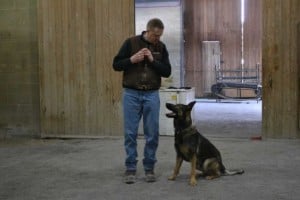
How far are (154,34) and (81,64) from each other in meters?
3.13

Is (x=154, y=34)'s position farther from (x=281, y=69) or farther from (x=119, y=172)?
(x=281, y=69)

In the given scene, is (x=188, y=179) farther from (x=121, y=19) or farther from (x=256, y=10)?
(x=256, y=10)

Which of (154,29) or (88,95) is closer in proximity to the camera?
(154,29)

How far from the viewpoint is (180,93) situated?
7.47 m

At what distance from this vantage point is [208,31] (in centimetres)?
1623

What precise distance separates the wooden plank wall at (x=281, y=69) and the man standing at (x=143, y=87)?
2692mm

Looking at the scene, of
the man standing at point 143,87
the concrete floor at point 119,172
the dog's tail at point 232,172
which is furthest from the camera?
the dog's tail at point 232,172

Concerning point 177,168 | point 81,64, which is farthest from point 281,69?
point 81,64

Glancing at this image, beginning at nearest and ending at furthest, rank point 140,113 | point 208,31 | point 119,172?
1. point 140,113
2. point 119,172
3. point 208,31

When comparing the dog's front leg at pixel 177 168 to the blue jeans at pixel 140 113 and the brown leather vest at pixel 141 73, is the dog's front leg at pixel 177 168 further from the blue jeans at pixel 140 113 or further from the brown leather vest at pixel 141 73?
the brown leather vest at pixel 141 73

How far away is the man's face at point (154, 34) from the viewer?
457 cm

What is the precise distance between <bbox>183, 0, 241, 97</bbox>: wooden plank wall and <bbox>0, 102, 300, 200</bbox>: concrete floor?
9.11 metres

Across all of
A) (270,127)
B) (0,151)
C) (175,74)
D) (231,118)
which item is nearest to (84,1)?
(0,151)

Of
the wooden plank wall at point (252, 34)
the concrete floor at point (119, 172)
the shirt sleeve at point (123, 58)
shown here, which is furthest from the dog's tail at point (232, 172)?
the wooden plank wall at point (252, 34)
